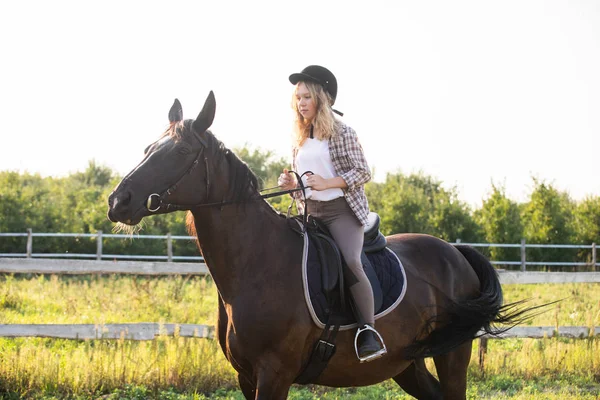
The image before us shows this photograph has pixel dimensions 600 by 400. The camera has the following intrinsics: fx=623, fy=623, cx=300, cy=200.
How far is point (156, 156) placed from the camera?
3.70 meters

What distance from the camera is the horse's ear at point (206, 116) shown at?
3.77 m

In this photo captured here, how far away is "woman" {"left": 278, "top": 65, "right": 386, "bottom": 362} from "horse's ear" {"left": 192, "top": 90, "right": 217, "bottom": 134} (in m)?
0.71

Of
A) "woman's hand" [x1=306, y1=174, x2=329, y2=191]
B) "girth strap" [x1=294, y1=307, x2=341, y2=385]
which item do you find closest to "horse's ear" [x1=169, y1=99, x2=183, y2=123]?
"woman's hand" [x1=306, y1=174, x2=329, y2=191]

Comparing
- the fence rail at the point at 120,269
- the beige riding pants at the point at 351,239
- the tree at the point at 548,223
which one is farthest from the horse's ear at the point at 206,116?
the tree at the point at 548,223

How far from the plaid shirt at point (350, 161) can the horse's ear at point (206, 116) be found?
0.87 meters

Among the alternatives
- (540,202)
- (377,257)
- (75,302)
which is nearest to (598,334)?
(377,257)

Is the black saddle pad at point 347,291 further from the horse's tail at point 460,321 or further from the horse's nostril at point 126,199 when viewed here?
the horse's nostril at point 126,199

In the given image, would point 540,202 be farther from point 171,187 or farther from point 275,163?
point 171,187

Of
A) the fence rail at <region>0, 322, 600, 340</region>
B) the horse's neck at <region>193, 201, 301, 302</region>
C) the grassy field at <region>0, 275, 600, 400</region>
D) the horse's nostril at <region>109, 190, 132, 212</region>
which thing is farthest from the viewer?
the fence rail at <region>0, 322, 600, 340</region>

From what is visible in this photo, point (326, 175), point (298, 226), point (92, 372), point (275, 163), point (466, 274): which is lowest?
point (92, 372)

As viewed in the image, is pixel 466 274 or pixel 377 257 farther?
pixel 466 274

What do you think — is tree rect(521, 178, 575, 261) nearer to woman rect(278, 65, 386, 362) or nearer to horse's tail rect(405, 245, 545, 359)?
horse's tail rect(405, 245, 545, 359)

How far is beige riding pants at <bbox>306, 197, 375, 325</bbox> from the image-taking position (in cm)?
418

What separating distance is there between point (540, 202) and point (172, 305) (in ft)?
61.4
